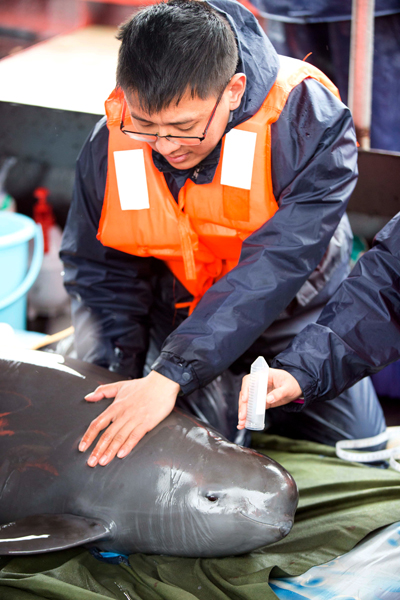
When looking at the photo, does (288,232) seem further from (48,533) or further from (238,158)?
(48,533)

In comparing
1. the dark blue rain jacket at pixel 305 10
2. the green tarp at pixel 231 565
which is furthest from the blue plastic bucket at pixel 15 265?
the dark blue rain jacket at pixel 305 10

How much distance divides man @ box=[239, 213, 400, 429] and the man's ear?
0.63m

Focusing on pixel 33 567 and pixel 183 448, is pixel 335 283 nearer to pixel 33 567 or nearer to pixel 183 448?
pixel 183 448

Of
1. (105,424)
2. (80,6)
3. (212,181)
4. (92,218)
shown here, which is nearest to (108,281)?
(92,218)

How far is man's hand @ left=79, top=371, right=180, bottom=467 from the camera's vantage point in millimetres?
1867

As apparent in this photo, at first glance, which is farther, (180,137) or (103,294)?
(103,294)

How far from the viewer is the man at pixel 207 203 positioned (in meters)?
1.84

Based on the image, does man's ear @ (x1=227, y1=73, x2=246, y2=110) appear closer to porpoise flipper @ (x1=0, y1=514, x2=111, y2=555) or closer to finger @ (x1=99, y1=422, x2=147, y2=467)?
finger @ (x1=99, y1=422, x2=147, y2=467)

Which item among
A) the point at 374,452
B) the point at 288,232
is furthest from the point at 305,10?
the point at 374,452

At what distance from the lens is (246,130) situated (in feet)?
6.88

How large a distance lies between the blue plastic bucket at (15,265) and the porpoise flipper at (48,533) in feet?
5.30

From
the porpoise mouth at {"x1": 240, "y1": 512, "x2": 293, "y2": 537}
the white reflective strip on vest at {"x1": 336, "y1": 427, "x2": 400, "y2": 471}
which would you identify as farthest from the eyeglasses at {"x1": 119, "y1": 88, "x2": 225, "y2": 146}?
the white reflective strip on vest at {"x1": 336, "y1": 427, "x2": 400, "y2": 471}

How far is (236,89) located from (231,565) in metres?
1.44

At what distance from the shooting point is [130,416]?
6.18 feet
